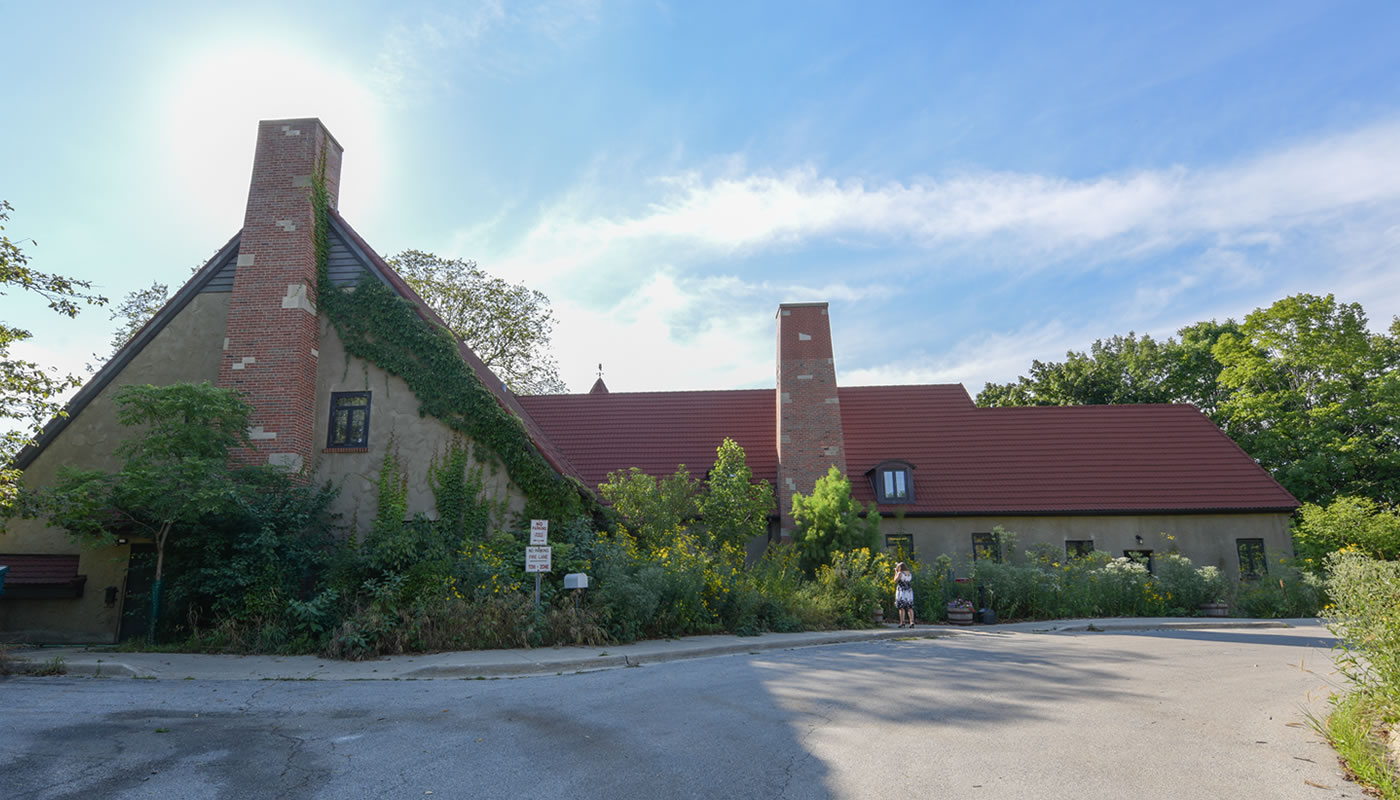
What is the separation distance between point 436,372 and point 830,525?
10844 millimetres

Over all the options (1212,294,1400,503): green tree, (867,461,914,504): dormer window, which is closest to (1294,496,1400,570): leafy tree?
(1212,294,1400,503): green tree

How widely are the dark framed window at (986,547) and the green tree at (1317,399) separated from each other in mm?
17032

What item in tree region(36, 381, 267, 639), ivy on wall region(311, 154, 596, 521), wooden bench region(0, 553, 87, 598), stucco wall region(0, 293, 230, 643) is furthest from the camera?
ivy on wall region(311, 154, 596, 521)

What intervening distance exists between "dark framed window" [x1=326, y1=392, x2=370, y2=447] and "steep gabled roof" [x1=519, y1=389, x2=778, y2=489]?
981cm

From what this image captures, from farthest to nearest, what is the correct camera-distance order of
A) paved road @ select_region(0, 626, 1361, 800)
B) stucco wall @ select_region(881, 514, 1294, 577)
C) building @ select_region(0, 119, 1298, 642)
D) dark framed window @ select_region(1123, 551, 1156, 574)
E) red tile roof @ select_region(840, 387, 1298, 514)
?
red tile roof @ select_region(840, 387, 1298, 514)
stucco wall @ select_region(881, 514, 1294, 577)
dark framed window @ select_region(1123, 551, 1156, 574)
building @ select_region(0, 119, 1298, 642)
paved road @ select_region(0, 626, 1361, 800)

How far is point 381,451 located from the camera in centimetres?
1568

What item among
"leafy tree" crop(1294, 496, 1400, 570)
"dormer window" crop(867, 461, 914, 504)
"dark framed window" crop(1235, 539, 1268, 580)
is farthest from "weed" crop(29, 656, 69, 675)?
"dark framed window" crop(1235, 539, 1268, 580)

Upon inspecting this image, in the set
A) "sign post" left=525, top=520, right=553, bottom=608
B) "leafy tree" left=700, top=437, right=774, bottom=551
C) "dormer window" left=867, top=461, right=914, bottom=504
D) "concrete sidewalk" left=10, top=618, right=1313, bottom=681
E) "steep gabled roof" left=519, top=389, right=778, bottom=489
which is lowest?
"concrete sidewalk" left=10, top=618, right=1313, bottom=681

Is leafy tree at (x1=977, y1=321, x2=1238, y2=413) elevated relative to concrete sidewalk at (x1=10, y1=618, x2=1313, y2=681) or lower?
elevated

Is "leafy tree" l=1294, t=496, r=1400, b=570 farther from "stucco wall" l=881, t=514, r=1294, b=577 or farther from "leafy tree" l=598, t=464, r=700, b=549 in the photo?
"leafy tree" l=598, t=464, r=700, b=549

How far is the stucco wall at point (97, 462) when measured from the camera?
14.4 m

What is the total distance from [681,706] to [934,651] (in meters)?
6.47

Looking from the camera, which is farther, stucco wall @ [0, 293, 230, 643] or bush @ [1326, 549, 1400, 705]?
stucco wall @ [0, 293, 230, 643]

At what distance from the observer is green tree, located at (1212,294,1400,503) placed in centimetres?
3084
